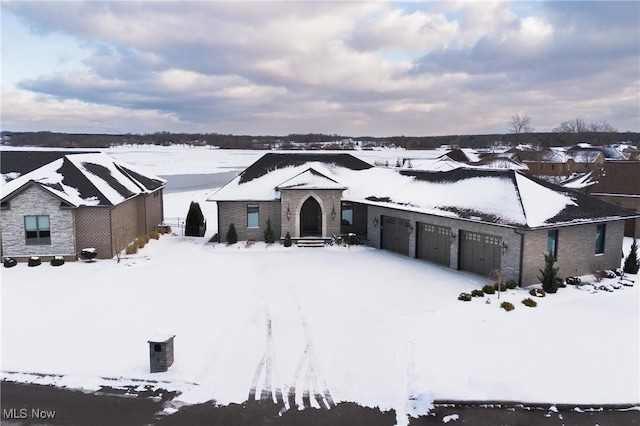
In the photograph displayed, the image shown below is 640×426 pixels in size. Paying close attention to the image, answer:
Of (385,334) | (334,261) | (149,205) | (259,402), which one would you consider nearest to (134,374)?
(259,402)

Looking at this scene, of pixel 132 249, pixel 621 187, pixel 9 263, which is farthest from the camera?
pixel 621 187

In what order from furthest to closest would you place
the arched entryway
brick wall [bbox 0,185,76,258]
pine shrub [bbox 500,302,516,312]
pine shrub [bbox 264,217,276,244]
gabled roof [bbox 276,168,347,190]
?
1. the arched entryway
2. pine shrub [bbox 264,217,276,244]
3. gabled roof [bbox 276,168,347,190]
4. brick wall [bbox 0,185,76,258]
5. pine shrub [bbox 500,302,516,312]

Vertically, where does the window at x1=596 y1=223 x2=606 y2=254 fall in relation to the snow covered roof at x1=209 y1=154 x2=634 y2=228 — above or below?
below

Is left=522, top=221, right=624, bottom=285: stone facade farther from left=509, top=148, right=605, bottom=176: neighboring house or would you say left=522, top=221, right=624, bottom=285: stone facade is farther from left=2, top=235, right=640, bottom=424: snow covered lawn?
left=509, top=148, right=605, bottom=176: neighboring house

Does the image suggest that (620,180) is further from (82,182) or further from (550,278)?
(82,182)

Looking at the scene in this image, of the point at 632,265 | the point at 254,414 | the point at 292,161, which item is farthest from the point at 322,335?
the point at 292,161

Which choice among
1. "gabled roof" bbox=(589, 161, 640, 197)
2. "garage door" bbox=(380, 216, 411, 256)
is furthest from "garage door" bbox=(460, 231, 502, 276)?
"gabled roof" bbox=(589, 161, 640, 197)

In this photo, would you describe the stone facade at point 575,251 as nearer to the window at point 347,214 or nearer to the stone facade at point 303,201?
the stone facade at point 303,201

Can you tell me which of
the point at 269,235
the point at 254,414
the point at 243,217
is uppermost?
the point at 243,217

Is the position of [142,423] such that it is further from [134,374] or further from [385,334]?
[385,334]
